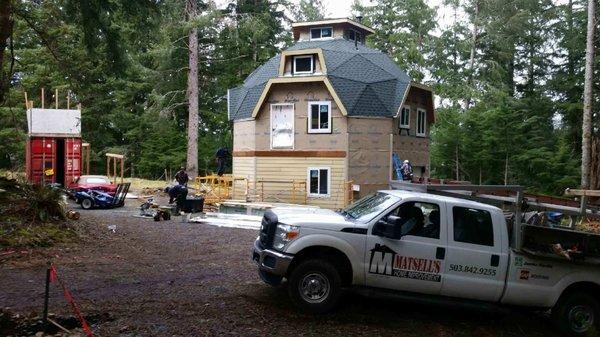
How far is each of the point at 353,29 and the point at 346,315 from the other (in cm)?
2465

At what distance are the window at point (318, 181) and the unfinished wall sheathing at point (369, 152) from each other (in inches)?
46.4

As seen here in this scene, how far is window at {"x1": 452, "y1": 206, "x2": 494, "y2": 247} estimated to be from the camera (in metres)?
7.15

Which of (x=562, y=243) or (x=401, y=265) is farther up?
(x=562, y=243)

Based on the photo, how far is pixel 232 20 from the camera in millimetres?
35500

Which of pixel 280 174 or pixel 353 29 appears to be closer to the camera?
pixel 280 174

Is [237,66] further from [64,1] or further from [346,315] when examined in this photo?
[346,315]

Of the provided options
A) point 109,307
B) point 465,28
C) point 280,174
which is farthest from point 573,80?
point 109,307

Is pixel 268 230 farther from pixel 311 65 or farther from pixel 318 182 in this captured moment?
pixel 311 65

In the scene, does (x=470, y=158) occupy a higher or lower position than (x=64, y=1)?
lower

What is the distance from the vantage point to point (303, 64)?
23.9m

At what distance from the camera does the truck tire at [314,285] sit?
273 inches

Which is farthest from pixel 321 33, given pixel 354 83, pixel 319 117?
pixel 319 117

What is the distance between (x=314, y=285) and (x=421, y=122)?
2085cm

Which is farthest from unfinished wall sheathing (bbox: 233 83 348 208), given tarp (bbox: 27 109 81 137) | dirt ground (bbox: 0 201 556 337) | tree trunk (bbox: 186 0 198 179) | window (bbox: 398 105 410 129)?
dirt ground (bbox: 0 201 556 337)
